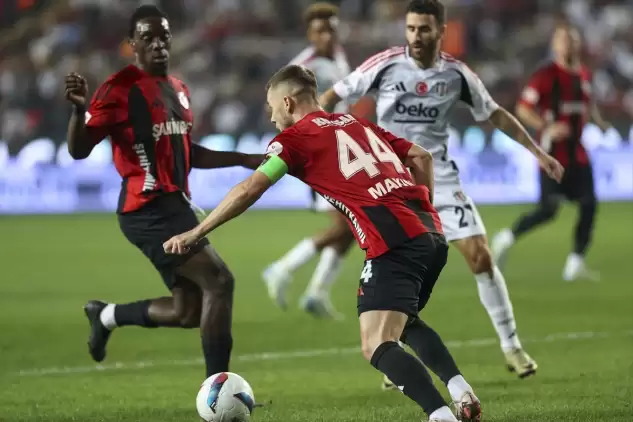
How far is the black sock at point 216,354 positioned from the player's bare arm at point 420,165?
152 cm

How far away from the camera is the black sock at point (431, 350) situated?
588cm

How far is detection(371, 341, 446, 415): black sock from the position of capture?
17.0ft

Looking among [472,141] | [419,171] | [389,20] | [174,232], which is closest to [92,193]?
[472,141]

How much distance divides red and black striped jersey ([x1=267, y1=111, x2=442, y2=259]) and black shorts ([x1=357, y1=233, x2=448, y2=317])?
47mm

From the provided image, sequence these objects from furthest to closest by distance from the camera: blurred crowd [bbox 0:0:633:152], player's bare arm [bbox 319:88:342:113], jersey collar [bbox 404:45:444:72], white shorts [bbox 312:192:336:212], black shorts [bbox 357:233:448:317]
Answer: blurred crowd [bbox 0:0:633:152], white shorts [bbox 312:192:336:212], player's bare arm [bbox 319:88:342:113], jersey collar [bbox 404:45:444:72], black shorts [bbox 357:233:448:317]

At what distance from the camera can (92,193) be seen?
20.2 m

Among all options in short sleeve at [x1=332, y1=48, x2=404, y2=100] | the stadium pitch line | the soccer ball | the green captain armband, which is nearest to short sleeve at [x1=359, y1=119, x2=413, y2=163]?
the green captain armband

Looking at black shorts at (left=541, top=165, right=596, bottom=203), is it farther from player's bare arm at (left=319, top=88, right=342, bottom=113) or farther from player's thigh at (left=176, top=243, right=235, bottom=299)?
player's thigh at (left=176, top=243, right=235, bottom=299)

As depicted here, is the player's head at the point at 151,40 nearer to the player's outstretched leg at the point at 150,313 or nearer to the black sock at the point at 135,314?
the player's outstretched leg at the point at 150,313

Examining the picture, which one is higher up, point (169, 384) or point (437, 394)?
point (437, 394)

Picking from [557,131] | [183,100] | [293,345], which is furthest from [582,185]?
[183,100]

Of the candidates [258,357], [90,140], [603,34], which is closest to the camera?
[90,140]

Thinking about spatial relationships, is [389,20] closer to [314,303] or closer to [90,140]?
[314,303]

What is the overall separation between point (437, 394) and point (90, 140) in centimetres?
262
